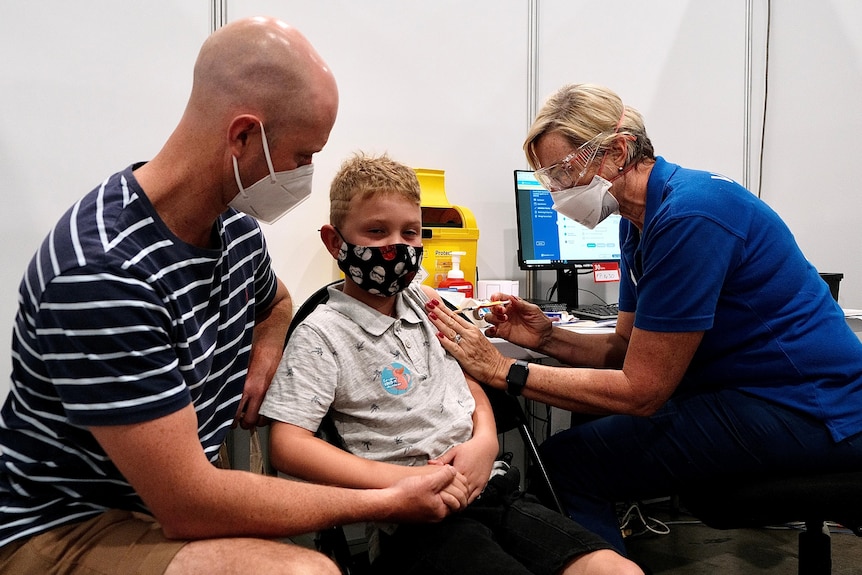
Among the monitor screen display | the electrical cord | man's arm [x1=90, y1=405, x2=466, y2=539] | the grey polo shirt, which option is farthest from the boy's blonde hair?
the electrical cord

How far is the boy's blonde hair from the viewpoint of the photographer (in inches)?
57.2

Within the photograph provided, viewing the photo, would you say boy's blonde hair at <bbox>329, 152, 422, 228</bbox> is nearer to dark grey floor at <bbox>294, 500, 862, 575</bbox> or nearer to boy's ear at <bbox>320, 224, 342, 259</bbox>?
boy's ear at <bbox>320, 224, 342, 259</bbox>

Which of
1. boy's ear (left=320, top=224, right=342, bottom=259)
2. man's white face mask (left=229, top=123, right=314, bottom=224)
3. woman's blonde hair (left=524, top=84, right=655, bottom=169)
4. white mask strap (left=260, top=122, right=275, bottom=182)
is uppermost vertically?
woman's blonde hair (left=524, top=84, right=655, bottom=169)

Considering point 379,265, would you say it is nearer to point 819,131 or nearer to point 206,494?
point 206,494

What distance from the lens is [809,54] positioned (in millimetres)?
3361

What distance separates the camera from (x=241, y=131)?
1053 millimetres

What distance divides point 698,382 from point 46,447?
1.42 m

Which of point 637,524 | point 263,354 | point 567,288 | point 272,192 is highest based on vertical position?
point 272,192

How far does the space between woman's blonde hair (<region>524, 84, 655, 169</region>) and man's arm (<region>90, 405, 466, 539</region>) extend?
1.02 m

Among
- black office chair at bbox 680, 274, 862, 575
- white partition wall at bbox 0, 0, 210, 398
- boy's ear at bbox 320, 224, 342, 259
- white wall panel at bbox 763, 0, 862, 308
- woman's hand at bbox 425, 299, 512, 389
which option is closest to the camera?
black office chair at bbox 680, 274, 862, 575

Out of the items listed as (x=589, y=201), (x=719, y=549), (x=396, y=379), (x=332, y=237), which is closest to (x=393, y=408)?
(x=396, y=379)

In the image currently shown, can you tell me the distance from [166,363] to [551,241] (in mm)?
1925

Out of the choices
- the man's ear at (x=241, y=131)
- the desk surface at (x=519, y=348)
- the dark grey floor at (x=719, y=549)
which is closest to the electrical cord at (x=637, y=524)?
the dark grey floor at (x=719, y=549)

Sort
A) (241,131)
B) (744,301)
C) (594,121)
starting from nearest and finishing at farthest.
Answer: (241,131) → (744,301) → (594,121)
